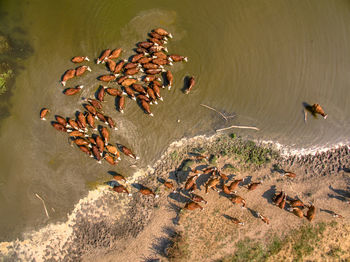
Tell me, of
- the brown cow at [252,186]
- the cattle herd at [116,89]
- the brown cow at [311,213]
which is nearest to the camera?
the brown cow at [311,213]

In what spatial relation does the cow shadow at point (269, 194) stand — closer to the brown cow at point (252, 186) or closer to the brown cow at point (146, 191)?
the brown cow at point (252, 186)

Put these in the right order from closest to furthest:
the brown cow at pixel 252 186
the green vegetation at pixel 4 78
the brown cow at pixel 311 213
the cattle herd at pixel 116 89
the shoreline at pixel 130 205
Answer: the brown cow at pixel 311 213, the brown cow at pixel 252 186, the cattle herd at pixel 116 89, the shoreline at pixel 130 205, the green vegetation at pixel 4 78

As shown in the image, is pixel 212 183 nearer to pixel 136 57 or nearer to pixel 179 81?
pixel 179 81

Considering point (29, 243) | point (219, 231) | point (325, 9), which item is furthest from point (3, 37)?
point (325, 9)

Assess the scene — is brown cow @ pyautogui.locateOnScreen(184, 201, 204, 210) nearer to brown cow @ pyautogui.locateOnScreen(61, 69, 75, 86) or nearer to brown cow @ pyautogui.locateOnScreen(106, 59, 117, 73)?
brown cow @ pyautogui.locateOnScreen(106, 59, 117, 73)

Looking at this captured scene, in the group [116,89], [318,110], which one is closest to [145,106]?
[116,89]

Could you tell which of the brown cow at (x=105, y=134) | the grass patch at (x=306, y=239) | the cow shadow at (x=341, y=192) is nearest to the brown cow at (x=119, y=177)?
the brown cow at (x=105, y=134)
